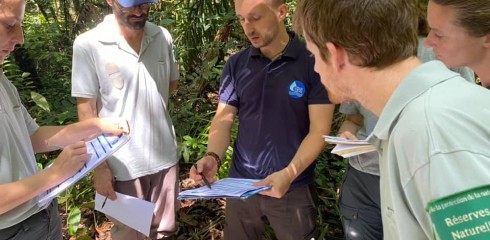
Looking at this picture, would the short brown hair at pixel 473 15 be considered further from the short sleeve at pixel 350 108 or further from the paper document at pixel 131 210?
the paper document at pixel 131 210

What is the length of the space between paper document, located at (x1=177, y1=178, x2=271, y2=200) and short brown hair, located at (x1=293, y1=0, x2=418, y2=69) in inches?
31.6

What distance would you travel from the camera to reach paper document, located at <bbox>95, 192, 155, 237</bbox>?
2240 mm

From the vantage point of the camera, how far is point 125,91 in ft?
7.89

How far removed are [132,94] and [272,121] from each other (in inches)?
34.8

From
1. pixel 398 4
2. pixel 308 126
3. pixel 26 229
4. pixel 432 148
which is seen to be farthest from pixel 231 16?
pixel 432 148

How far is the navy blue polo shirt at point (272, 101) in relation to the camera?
205 cm

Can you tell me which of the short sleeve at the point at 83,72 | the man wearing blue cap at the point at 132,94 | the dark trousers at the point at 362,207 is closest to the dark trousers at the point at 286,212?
the dark trousers at the point at 362,207

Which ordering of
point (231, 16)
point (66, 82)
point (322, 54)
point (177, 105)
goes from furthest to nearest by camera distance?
point (66, 82) → point (177, 105) → point (231, 16) → point (322, 54)

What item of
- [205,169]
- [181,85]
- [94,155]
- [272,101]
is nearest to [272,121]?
[272,101]

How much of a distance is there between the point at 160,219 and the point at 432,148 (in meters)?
2.34

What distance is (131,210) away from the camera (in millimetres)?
2307

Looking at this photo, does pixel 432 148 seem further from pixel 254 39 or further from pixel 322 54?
pixel 254 39

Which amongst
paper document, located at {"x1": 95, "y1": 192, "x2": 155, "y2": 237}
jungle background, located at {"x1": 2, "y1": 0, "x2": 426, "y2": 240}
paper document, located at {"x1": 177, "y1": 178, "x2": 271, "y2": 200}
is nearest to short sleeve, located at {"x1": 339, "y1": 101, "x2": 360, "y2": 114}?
paper document, located at {"x1": 177, "y1": 178, "x2": 271, "y2": 200}

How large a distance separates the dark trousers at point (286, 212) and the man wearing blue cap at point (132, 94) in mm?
640
